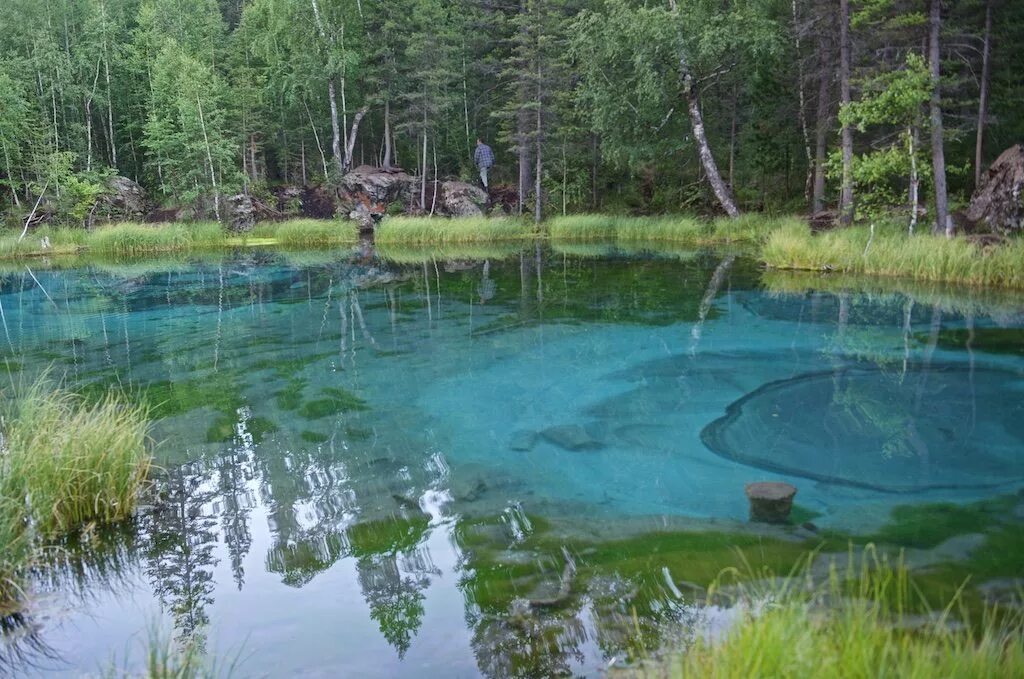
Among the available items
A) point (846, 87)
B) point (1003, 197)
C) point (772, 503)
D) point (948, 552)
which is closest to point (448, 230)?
point (846, 87)

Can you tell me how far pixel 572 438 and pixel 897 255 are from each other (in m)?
9.59

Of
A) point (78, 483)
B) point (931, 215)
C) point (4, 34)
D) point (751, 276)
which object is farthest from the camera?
point (4, 34)

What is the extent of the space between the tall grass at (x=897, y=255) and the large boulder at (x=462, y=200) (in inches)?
553

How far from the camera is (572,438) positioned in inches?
254

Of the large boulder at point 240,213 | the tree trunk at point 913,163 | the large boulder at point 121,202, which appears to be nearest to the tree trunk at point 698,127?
the tree trunk at point 913,163

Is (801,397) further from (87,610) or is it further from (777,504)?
(87,610)

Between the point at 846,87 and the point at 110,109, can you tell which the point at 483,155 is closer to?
the point at 110,109

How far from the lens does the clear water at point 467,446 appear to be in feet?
12.5

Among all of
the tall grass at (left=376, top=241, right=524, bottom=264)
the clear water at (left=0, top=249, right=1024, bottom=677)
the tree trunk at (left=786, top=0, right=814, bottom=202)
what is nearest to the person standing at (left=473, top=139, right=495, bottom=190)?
the tall grass at (left=376, top=241, right=524, bottom=264)

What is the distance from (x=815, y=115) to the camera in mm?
22344

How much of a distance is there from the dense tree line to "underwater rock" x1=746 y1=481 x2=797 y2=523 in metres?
10.8

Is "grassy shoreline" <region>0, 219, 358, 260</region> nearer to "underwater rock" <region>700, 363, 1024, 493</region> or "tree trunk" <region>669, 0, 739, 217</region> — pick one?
"tree trunk" <region>669, 0, 739, 217</region>

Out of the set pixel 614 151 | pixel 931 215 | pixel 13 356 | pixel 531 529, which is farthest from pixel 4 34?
pixel 531 529

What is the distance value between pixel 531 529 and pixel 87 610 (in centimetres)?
235
